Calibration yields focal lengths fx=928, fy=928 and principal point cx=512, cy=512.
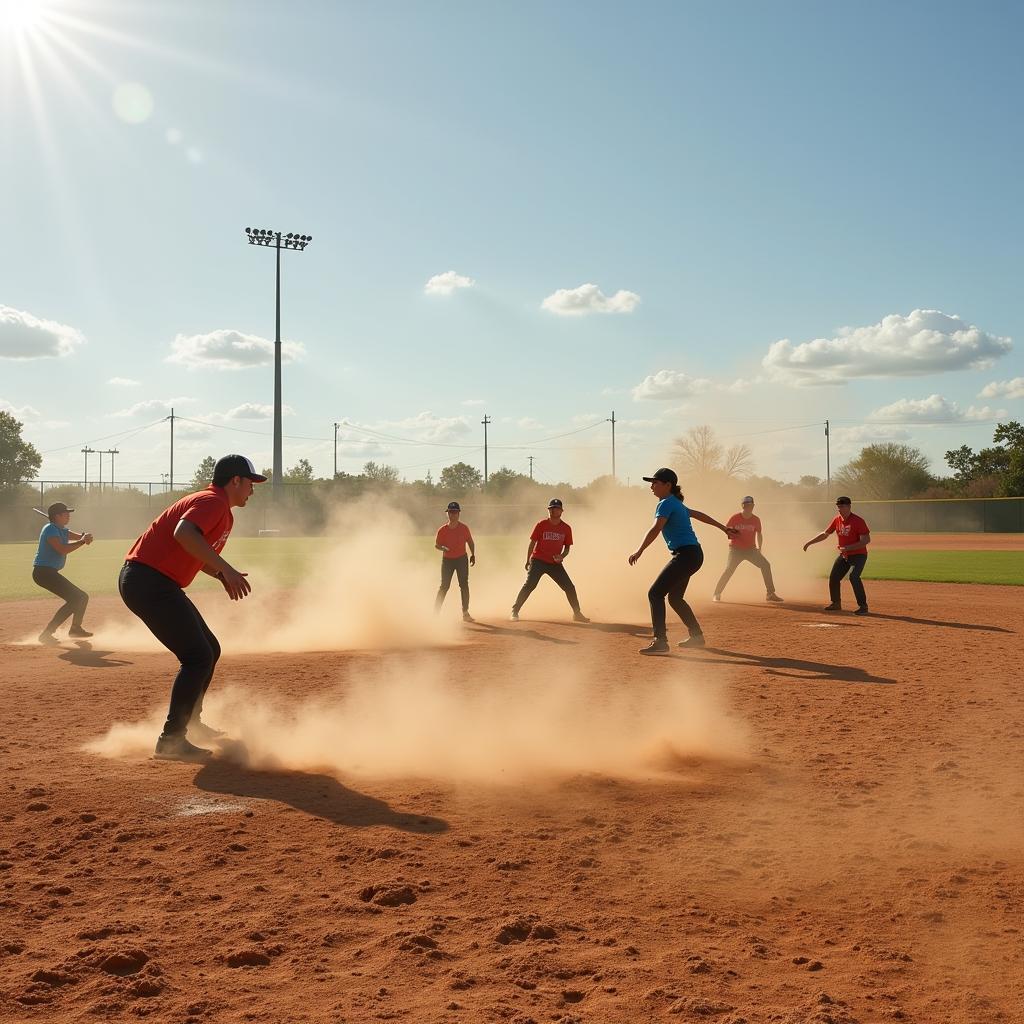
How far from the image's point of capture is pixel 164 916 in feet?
12.3

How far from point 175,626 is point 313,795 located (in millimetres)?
1620

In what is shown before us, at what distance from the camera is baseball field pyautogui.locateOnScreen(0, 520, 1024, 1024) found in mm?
3223

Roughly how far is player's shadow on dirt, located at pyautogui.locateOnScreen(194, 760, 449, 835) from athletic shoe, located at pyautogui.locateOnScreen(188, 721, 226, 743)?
59cm

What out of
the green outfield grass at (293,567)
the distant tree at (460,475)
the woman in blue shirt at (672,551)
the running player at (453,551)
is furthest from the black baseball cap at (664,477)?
the distant tree at (460,475)

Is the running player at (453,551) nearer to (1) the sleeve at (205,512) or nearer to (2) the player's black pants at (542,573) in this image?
(2) the player's black pants at (542,573)

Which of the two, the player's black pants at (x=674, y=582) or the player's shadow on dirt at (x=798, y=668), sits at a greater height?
the player's black pants at (x=674, y=582)

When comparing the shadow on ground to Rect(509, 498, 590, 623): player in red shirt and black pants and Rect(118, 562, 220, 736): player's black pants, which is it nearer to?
Rect(118, 562, 220, 736): player's black pants

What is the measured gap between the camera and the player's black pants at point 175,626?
6230 mm

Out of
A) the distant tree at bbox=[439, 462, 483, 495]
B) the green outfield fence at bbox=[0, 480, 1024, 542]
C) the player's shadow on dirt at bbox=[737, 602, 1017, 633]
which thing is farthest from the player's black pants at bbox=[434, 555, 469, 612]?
the distant tree at bbox=[439, 462, 483, 495]

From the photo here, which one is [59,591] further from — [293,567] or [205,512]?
[293,567]

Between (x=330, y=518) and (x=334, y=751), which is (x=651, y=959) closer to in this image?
(x=334, y=751)

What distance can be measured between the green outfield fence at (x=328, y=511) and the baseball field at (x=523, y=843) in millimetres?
41608

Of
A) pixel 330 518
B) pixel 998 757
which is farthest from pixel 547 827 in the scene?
pixel 330 518

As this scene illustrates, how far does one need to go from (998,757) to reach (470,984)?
4.64 metres
